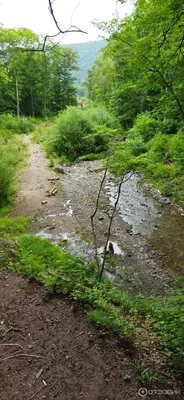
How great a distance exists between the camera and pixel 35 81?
31828 mm

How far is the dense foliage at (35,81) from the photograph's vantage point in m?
25.9

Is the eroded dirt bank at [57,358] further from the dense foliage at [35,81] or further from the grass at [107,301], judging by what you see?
the dense foliage at [35,81]

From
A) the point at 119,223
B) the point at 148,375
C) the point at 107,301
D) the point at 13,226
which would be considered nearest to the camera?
the point at 148,375

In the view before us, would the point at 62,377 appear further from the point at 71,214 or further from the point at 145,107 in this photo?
the point at 145,107

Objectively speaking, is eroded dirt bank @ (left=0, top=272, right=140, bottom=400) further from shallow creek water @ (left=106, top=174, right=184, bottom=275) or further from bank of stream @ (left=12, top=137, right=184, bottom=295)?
shallow creek water @ (left=106, top=174, right=184, bottom=275)

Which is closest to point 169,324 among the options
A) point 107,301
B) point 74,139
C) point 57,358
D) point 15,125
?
point 107,301

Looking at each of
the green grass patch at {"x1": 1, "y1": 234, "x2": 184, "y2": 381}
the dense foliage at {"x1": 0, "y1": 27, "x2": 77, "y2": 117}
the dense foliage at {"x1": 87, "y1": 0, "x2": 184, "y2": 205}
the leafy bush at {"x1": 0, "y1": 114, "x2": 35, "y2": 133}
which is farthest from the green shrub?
the dense foliage at {"x1": 0, "y1": 27, "x2": 77, "y2": 117}

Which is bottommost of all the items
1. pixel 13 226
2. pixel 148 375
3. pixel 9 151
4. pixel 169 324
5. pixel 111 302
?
pixel 13 226

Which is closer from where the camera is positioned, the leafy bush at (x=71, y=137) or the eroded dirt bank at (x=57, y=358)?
the eroded dirt bank at (x=57, y=358)

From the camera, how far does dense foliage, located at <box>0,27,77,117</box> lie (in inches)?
1020

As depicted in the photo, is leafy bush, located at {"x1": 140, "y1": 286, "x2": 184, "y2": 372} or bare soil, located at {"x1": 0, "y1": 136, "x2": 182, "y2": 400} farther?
leafy bush, located at {"x1": 140, "y1": 286, "x2": 184, "y2": 372}

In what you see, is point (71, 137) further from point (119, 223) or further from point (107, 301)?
point (107, 301)

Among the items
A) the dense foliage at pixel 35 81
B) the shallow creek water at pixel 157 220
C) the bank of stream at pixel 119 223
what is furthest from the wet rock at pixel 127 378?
the dense foliage at pixel 35 81

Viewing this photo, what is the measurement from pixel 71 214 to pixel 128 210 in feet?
7.29
